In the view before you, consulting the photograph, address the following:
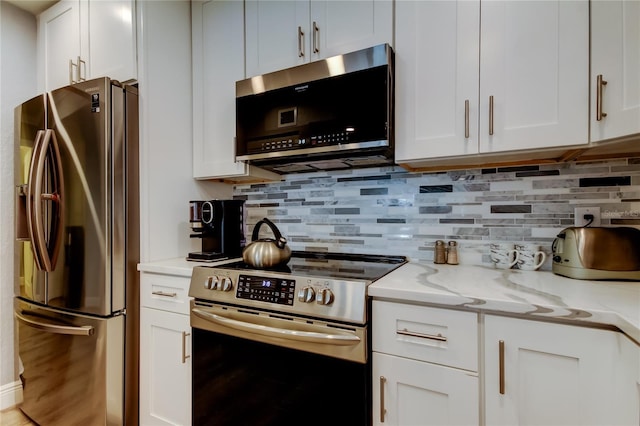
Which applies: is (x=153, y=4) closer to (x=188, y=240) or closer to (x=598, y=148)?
(x=188, y=240)

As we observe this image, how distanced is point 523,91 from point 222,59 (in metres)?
1.53

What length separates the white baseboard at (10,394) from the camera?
76.7 inches

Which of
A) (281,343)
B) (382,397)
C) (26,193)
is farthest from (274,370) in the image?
(26,193)

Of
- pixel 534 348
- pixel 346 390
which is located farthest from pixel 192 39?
pixel 534 348

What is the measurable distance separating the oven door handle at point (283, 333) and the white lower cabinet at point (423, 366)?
0.11 m

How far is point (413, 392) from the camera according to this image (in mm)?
1011

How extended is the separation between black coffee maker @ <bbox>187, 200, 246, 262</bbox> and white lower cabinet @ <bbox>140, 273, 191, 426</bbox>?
9.2 inches

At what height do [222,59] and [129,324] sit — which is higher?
[222,59]

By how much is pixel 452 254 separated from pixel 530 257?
315mm

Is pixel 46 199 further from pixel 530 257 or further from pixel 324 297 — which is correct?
pixel 530 257

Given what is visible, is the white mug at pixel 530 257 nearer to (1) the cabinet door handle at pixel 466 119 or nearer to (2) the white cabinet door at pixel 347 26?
(1) the cabinet door handle at pixel 466 119

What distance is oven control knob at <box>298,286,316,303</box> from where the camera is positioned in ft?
3.67

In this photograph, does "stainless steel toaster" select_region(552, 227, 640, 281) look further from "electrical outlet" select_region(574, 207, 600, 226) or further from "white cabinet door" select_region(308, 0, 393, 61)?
"white cabinet door" select_region(308, 0, 393, 61)

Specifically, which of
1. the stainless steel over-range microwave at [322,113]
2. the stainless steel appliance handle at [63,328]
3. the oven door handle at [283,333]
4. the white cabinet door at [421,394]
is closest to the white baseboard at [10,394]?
the stainless steel appliance handle at [63,328]
